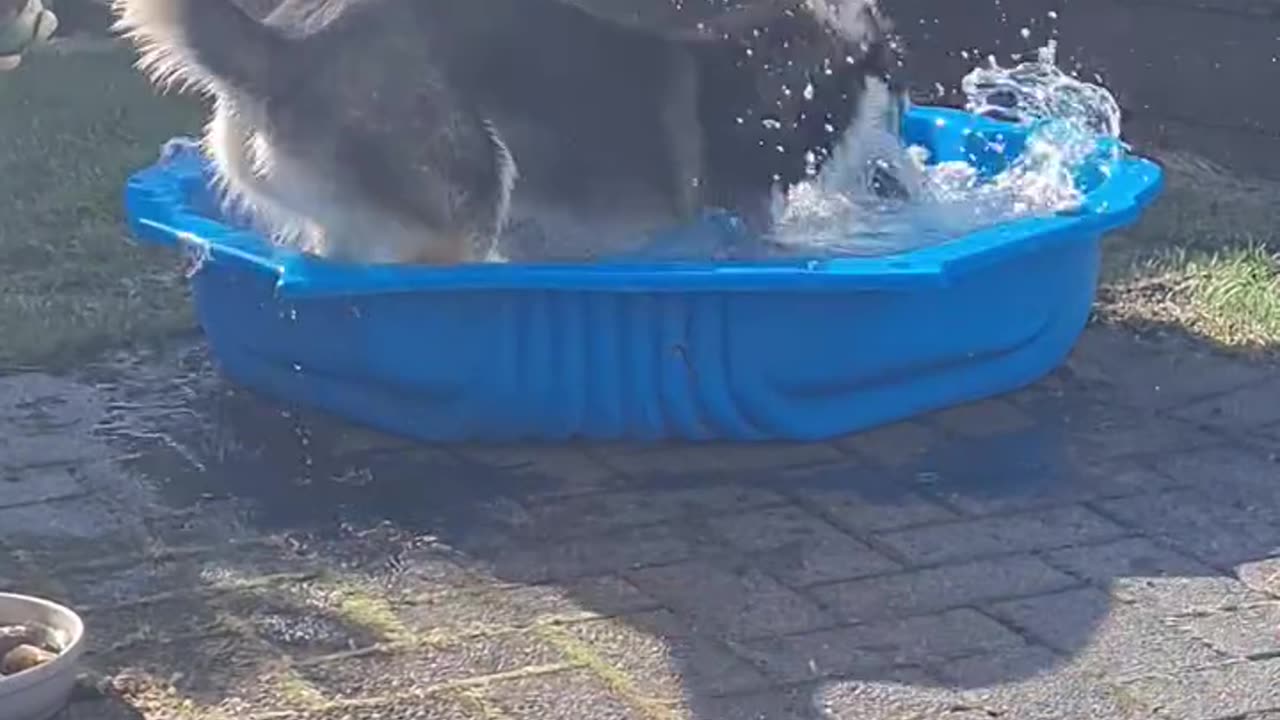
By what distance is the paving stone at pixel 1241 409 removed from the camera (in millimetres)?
4832

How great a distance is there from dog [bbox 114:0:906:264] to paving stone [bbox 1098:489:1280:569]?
1304 millimetres

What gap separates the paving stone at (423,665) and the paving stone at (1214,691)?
3.15 ft

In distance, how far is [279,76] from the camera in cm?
461

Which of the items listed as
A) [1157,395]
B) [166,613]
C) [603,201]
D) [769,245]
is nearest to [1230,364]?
[1157,395]

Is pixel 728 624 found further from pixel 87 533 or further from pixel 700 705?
pixel 87 533

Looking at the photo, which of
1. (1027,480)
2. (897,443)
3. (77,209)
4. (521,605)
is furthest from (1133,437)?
(77,209)

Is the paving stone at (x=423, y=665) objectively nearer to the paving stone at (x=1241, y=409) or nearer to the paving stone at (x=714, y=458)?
the paving stone at (x=714, y=458)

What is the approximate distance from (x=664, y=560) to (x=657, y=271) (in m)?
0.64

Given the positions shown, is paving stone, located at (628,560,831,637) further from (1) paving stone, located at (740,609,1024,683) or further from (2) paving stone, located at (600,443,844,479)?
(2) paving stone, located at (600,443,844,479)

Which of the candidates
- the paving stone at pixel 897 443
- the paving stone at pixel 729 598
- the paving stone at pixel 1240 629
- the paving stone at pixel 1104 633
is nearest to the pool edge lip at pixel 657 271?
the paving stone at pixel 897 443

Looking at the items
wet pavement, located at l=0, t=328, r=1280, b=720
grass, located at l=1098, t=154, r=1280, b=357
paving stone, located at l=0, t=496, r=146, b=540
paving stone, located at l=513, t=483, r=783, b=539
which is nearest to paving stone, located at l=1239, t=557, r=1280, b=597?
wet pavement, located at l=0, t=328, r=1280, b=720

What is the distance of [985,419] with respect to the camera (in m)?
4.86

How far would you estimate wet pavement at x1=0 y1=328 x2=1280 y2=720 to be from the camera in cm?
352

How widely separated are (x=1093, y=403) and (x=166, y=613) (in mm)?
2217
